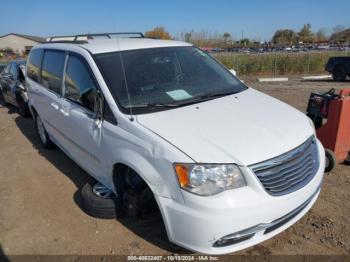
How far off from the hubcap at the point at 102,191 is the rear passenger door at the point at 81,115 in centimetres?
15

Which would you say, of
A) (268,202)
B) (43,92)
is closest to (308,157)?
(268,202)

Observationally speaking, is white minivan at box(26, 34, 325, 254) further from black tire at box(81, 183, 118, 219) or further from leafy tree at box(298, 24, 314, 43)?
leafy tree at box(298, 24, 314, 43)

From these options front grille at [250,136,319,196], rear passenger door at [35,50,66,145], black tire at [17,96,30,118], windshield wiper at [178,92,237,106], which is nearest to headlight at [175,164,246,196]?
front grille at [250,136,319,196]

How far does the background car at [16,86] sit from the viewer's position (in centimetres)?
903

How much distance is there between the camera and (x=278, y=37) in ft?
276

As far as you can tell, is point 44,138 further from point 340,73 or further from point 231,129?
point 340,73

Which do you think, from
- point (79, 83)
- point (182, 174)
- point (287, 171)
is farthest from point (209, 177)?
point (79, 83)

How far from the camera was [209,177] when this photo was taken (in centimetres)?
257

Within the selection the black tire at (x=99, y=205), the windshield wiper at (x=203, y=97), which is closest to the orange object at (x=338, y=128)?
the windshield wiper at (x=203, y=97)

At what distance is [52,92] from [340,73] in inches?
654

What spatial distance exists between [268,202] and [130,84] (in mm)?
1784

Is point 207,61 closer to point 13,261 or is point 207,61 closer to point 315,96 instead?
point 315,96

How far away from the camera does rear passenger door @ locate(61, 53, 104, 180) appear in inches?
141

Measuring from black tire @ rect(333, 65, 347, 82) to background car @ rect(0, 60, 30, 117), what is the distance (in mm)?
15048
